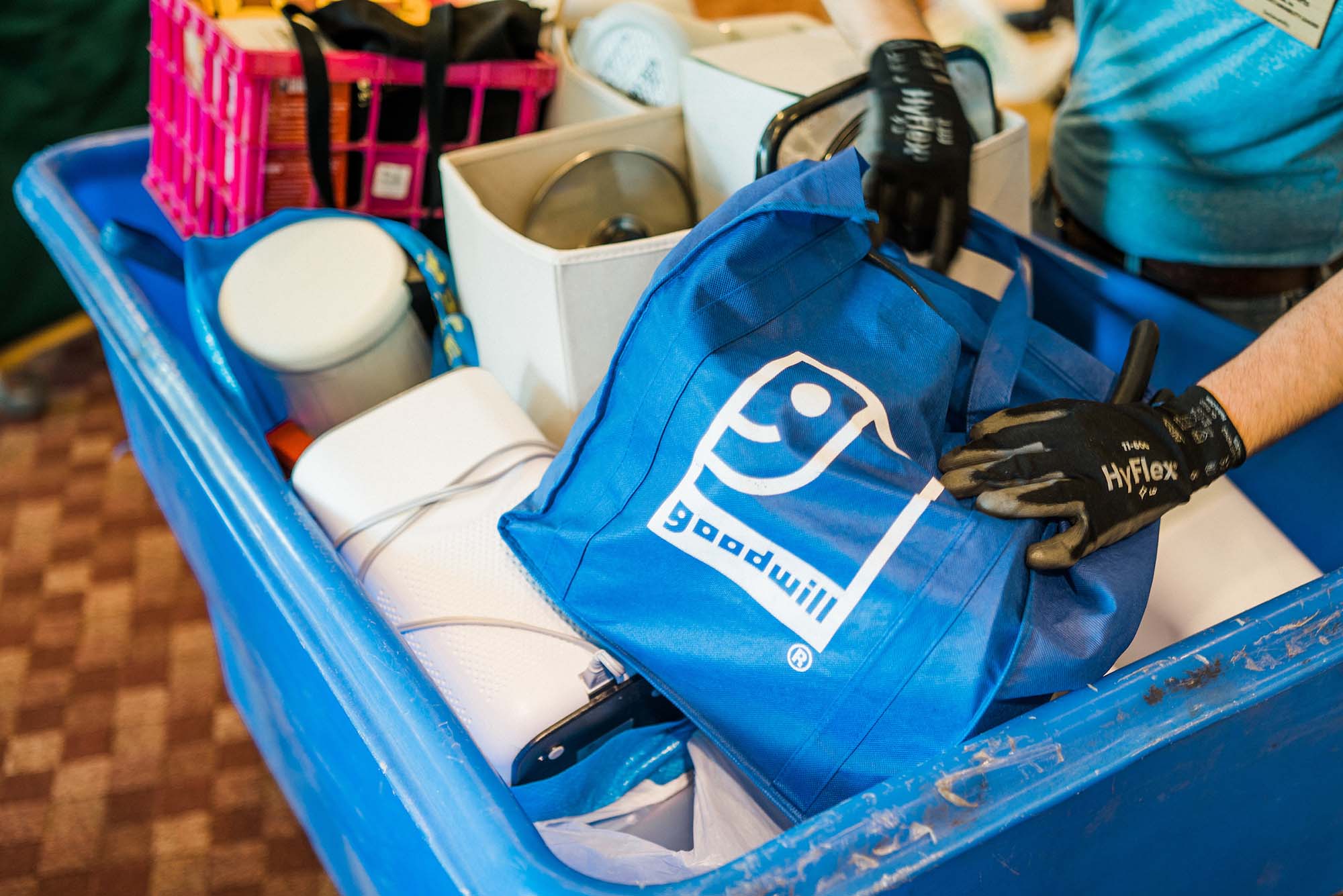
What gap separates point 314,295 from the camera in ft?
3.33

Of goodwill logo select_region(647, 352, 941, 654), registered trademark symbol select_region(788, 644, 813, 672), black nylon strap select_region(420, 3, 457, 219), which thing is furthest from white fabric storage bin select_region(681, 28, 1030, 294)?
registered trademark symbol select_region(788, 644, 813, 672)

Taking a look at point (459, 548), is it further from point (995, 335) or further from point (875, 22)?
point (875, 22)

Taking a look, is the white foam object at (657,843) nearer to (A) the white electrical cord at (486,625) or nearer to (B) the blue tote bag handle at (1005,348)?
(A) the white electrical cord at (486,625)

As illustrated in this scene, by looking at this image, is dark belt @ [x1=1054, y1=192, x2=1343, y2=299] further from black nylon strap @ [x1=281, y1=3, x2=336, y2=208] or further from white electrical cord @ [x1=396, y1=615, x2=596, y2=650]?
black nylon strap @ [x1=281, y1=3, x2=336, y2=208]

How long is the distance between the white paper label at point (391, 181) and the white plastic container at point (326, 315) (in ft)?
0.31

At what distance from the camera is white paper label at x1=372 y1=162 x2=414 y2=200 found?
1.15 metres

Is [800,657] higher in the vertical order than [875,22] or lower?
lower

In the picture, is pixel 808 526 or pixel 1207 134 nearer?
pixel 808 526

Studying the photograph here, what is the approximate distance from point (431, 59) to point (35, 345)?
4.31ft

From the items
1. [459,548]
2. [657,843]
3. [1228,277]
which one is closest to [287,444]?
[459,548]

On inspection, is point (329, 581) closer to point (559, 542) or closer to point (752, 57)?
point (559, 542)

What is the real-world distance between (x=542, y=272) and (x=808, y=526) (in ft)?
1.16

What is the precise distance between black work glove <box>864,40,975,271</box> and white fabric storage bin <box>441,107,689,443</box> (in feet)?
0.65

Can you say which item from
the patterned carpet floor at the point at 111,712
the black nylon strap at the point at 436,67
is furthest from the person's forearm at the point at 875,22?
the patterned carpet floor at the point at 111,712
